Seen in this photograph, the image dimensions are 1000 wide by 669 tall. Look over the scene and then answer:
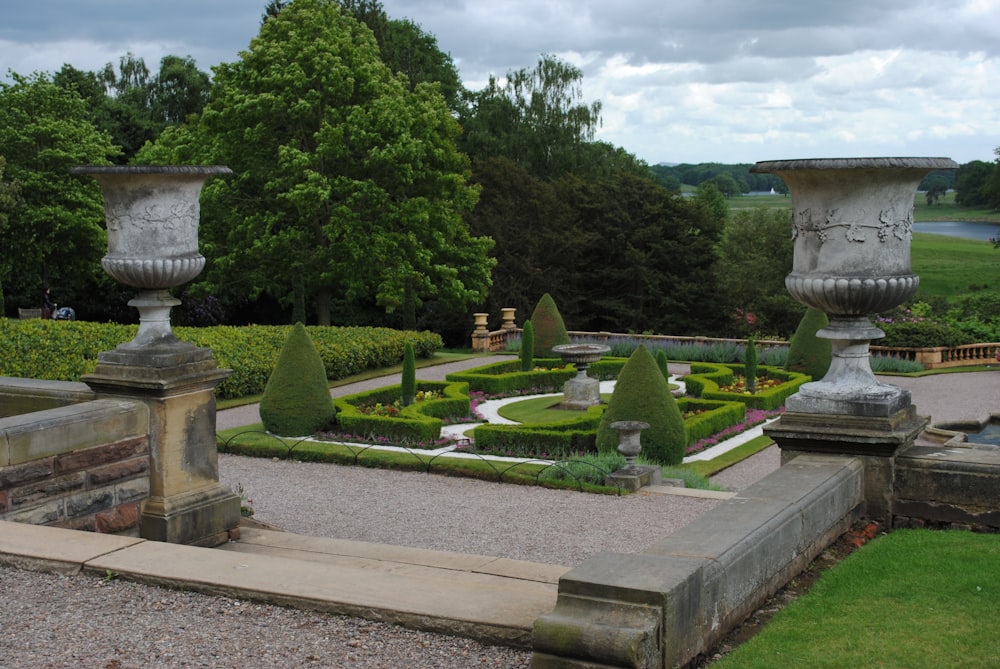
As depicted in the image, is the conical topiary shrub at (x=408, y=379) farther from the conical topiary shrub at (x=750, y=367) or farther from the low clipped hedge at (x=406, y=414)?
the conical topiary shrub at (x=750, y=367)

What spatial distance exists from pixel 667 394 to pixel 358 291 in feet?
56.8

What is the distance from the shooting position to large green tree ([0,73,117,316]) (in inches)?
1326

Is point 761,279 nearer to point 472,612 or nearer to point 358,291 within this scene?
point 358,291

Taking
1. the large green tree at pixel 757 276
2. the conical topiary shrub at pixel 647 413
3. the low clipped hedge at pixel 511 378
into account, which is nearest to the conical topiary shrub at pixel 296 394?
the conical topiary shrub at pixel 647 413

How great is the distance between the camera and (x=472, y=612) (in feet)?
16.1

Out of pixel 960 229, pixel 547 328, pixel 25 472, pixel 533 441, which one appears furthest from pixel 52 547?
pixel 960 229

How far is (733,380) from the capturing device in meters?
22.3

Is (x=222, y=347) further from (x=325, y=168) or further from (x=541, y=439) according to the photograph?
(x=325, y=168)

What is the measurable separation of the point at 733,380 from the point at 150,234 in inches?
634

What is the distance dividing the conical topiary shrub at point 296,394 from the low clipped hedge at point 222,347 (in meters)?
1.56

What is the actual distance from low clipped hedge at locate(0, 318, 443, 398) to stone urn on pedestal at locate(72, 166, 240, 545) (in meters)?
10.3

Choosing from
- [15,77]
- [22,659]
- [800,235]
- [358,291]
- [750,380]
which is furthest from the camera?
[15,77]

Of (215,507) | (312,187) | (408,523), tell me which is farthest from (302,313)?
(215,507)

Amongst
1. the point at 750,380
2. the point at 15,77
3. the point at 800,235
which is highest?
the point at 15,77
